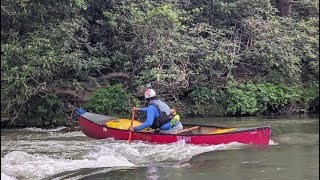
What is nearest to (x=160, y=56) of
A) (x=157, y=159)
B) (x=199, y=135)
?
(x=199, y=135)

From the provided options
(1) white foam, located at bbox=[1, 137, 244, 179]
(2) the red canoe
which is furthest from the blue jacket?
(1) white foam, located at bbox=[1, 137, 244, 179]

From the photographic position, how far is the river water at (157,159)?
22.6ft

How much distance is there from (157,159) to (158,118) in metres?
1.94

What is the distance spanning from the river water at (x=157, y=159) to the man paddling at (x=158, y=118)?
1.55 feet

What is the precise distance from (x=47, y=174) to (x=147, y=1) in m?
9.21

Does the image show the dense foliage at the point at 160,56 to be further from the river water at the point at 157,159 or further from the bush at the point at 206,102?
the river water at the point at 157,159

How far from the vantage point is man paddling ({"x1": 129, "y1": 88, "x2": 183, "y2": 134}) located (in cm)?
1020

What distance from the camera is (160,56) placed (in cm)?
1476

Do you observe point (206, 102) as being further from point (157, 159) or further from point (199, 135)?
point (157, 159)

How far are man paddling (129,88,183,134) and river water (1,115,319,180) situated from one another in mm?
472

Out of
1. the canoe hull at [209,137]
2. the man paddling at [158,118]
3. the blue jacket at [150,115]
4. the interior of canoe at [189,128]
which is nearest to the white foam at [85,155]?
Result: the canoe hull at [209,137]

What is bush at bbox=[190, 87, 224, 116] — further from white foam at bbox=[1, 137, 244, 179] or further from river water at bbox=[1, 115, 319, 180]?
white foam at bbox=[1, 137, 244, 179]

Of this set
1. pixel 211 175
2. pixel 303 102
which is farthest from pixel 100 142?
pixel 303 102

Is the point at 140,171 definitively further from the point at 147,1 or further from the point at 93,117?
the point at 147,1
